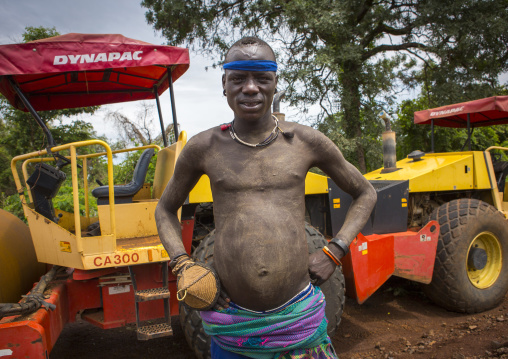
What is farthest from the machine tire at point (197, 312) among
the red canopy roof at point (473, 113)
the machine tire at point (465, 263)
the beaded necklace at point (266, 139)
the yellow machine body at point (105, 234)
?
Result: the red canopy roof at point (473, 113)

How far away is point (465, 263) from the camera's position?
4254 millimetres

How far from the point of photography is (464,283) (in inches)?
166

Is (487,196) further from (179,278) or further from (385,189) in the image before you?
(179,278)

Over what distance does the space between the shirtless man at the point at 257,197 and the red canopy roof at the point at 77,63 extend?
183cm

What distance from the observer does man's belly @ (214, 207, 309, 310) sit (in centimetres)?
158

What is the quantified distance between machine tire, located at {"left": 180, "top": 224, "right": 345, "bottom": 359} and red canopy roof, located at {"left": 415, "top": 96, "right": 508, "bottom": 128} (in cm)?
338

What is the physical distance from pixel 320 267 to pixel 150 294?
1654mm

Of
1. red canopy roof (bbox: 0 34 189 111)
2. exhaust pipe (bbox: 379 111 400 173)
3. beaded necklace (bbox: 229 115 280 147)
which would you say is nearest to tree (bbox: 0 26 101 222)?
red canopy roof (bbox: 0 34 189 111)

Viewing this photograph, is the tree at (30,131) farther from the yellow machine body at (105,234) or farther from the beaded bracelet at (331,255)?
the beaded bracelet at (331,255)

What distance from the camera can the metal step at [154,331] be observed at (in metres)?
2.76

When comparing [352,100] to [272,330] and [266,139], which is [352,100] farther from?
[272,330]

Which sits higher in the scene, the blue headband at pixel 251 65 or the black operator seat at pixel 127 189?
the blue headband at pixel 251 65

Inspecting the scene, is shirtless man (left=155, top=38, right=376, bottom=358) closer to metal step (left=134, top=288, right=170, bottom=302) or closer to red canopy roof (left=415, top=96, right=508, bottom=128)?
metal step (left=134, top=288, right=170, bottom=302)

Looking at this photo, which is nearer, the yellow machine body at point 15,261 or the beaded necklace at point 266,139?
the beaded necklace at point 266,139
